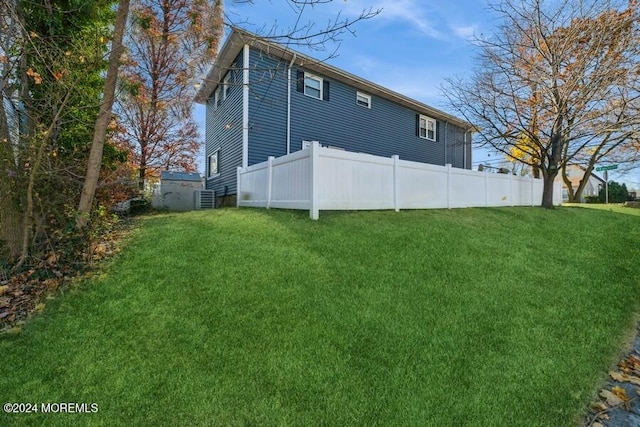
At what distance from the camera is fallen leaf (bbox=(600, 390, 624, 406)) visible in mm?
2439

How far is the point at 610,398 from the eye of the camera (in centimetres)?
248

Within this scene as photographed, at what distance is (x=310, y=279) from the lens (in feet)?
12.4

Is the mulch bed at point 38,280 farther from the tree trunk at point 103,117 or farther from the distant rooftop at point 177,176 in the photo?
the distant rooftop at point 177,176

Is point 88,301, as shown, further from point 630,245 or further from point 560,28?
point 560,28

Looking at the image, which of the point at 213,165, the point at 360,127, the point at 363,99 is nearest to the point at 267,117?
the point at 360,127

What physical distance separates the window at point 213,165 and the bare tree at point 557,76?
9072 millimetres

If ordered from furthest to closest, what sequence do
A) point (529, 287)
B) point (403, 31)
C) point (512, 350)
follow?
1. point (403, 31)
2. point (529, 287)
3. point (512, 350)

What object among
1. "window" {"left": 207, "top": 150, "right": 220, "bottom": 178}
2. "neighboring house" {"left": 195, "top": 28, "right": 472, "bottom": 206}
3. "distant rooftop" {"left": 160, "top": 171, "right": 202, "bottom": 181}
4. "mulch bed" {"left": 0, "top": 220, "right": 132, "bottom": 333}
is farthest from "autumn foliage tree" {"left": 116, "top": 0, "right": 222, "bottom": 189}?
"mulch bed" {"left": 0, "top": 220, "right": 132, "bottom": 333}

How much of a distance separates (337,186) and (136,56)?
11.2 metres

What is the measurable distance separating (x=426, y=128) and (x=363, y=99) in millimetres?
4641

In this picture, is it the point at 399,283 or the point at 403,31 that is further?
the point at 403,31

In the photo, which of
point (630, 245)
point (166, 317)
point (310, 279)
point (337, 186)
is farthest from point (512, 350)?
point (630, 245)

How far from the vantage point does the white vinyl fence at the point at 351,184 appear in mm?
6516

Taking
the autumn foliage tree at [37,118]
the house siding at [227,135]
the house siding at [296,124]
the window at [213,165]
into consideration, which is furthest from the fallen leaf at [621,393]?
the window at [213,165]
